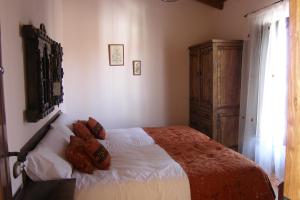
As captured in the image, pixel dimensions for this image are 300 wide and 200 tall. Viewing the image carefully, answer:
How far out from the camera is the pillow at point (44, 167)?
1856mm

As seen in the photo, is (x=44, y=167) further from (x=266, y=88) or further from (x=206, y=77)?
(x=206, y=77)

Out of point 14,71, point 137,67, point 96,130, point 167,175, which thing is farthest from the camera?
point 137,67

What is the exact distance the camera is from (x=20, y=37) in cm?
195

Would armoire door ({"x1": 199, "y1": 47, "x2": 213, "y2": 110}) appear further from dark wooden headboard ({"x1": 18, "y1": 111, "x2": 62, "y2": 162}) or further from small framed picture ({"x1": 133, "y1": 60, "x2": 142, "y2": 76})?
dark wooden headboard ({"x1": 18, "y1": 111, "x2": 62, "y2": 162})

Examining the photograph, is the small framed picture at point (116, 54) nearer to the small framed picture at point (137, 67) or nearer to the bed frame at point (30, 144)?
the small framed picture at point (137, 67)

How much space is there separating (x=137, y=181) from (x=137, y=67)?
288 centimetres

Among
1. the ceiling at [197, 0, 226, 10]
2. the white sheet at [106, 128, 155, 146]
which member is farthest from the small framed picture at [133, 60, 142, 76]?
the ceiling at [197, 0, 226, 10]

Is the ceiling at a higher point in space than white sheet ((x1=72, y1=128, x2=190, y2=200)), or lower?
higher

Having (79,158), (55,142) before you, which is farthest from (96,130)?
(79,158)

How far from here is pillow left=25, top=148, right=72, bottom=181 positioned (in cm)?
186

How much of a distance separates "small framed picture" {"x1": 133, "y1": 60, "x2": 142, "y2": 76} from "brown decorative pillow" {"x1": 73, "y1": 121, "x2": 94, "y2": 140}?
174 cm

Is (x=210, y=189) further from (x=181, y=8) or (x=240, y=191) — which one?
(x=181, y=8)

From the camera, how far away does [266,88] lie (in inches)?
132

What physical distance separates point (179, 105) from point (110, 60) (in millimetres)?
1500
